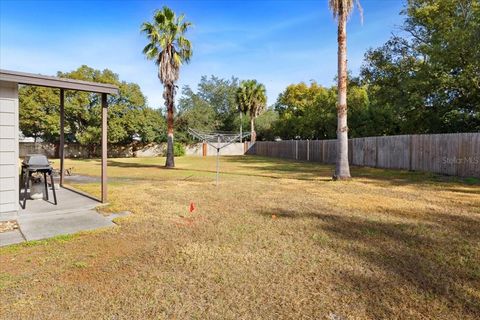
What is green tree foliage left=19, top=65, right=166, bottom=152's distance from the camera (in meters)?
26.2

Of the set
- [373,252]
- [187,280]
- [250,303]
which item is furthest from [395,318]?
[187,280]

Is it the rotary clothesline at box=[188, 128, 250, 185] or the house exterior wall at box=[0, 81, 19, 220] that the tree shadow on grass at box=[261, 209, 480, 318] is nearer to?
the house exterior wall at box=[0, 81, 19, 220]

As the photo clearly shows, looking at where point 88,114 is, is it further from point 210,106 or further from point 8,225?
point 8,225

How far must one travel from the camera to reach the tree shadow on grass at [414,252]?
2758 mm

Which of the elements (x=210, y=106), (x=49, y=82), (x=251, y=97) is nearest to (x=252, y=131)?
(x=251, y=97)

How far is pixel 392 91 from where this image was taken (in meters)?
16.5

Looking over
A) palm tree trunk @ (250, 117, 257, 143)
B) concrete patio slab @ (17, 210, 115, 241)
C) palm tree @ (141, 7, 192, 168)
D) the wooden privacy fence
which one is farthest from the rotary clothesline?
palm tree trunk @ (250, 117, 257, 143)

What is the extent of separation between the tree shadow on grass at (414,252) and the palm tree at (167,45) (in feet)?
43.2

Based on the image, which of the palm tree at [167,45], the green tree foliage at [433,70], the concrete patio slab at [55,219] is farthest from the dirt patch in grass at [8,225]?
the green tree foliage at [433,70]

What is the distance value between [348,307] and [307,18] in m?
15.9

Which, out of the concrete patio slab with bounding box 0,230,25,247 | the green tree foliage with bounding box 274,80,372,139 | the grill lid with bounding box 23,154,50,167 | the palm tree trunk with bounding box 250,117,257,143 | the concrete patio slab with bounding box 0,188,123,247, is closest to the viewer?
the concrete patio slab with bounding box 0,230,25,247

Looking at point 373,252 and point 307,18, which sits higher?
point 307,18

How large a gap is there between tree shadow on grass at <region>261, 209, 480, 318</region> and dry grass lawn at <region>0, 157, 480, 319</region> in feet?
0.05

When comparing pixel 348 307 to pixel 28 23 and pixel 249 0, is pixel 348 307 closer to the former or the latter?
pixel 249 0
